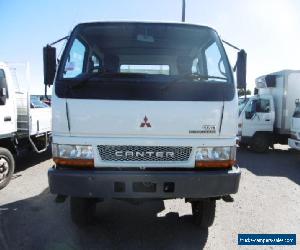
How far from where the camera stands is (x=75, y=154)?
345 cm

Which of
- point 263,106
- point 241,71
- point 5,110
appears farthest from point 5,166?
point 263,106

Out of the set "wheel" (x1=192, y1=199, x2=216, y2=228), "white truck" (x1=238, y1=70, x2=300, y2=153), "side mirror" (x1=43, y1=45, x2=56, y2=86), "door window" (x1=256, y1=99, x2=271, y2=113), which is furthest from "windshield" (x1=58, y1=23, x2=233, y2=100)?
"door window" (x1=256, y1=99, x2=271, y2=113)

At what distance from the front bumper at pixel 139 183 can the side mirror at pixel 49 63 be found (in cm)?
112

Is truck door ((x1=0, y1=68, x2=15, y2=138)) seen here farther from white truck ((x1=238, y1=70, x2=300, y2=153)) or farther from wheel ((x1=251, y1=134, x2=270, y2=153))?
wheel ((x1=251, y1=134, x2=270, y2=153))

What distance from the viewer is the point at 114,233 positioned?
418 cm

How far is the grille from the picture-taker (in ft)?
11.3

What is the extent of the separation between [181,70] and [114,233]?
2.16 m

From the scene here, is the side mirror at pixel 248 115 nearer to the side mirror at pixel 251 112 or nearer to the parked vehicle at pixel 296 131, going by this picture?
the side mirror at pixel 251 112

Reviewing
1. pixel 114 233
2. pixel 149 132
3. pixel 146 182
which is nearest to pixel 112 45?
pixel 149 132

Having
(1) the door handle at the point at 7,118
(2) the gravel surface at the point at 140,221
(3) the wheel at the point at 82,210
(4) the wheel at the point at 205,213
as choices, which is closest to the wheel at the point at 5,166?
(2) the gravel surface at the point at 140,221

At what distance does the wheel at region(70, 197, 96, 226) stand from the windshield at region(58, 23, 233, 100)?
4.56 ft

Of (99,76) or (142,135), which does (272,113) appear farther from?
(99,76)

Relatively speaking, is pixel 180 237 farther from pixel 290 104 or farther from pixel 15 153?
pixel 290 104

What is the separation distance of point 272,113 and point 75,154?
369 inches
